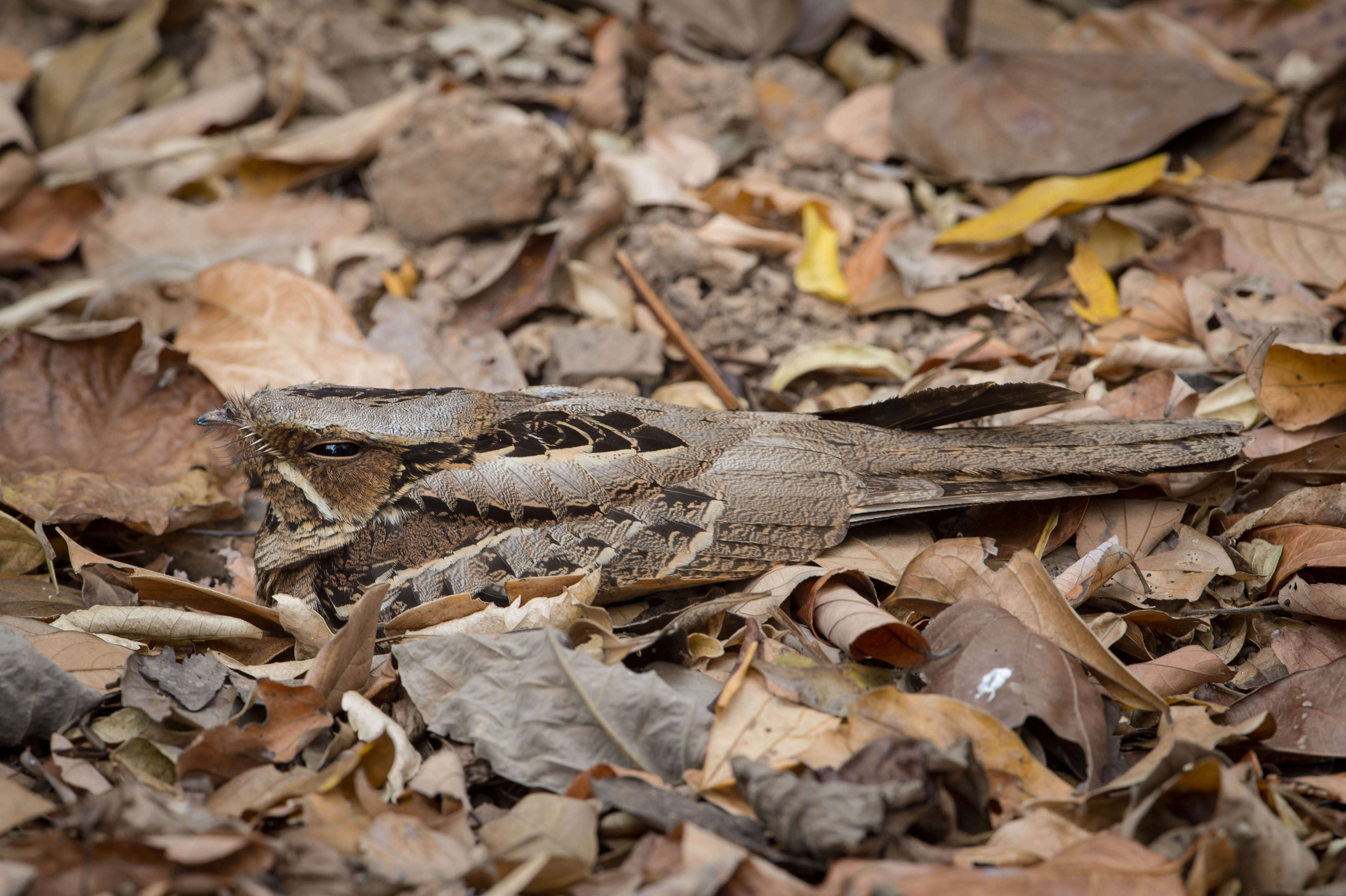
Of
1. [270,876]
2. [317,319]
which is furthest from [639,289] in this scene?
[270,876]

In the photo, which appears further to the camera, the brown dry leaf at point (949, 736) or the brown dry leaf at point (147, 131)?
the brown dry leaf at point (147, 131)

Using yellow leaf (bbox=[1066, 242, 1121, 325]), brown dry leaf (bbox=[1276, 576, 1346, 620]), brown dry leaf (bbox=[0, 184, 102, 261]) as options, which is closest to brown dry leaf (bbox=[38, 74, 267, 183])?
brown dry leaf (bbox=[0, 184, 102, 261])

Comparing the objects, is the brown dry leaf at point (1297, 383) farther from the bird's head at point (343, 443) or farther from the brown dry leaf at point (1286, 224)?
the bird's head at point (343, 443)

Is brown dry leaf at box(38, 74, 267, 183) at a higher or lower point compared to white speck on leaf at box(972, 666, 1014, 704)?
higher

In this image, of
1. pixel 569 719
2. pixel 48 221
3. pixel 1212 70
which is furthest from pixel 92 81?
pixel 1212 70

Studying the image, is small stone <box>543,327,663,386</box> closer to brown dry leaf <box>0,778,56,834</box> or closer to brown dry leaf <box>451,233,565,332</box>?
brown dry leaf <box>451,233,565,332</box>

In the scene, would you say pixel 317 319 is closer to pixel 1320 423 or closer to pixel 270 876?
pixel 270 876

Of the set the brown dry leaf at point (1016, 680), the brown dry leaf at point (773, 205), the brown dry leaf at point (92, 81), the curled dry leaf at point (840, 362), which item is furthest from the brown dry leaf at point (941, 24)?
the brown dry leaf at point (92, 81)
